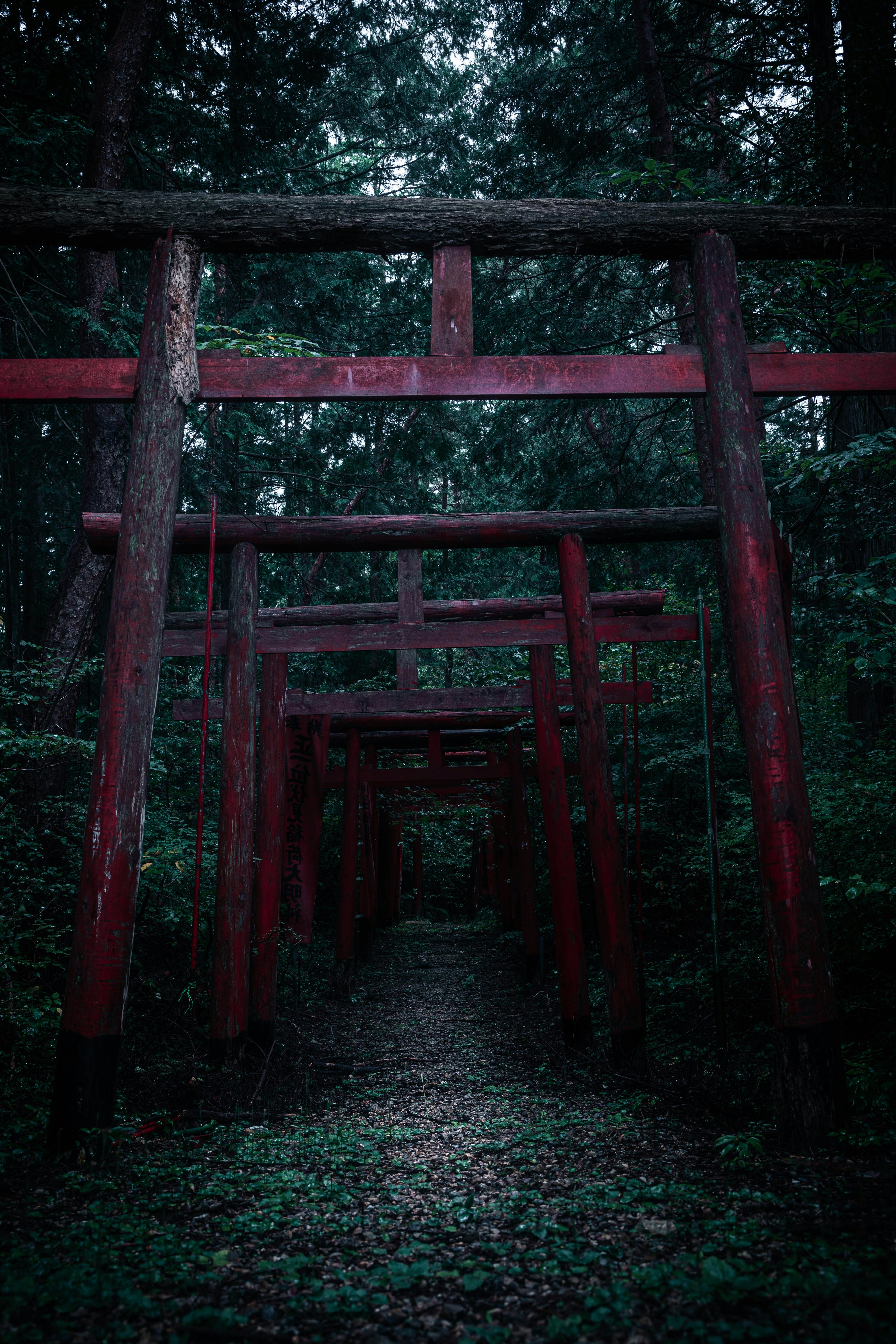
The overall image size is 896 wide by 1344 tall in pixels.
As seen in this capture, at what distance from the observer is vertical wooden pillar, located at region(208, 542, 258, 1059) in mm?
6445

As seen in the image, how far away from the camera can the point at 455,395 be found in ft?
16.1

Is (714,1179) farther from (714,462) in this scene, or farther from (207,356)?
(207,356)

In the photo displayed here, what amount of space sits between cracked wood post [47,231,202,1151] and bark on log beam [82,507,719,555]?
2.23 metres

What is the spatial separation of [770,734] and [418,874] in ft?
78.7

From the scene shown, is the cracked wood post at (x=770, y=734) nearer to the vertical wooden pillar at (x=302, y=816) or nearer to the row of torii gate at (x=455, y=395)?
the row of torii gate at (x=455, y=395)

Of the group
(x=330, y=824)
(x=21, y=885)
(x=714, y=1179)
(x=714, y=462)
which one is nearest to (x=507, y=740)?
(x=330, y=824)

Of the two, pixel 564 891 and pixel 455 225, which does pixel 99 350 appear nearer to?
pixel 455 225

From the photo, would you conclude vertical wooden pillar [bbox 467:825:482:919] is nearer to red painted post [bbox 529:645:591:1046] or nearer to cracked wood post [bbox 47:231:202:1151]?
red painted post [bbox 529:645:591:1046]

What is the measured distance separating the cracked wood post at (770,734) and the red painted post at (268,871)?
170 inches

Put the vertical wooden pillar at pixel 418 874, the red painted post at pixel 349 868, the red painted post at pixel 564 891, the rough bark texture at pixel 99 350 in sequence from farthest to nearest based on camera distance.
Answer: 1. the vertical wooden pillar at pixel 418 874
2. the red painted post at pixel 349 868
3. the rough bark texture at pixel 99 350
4. the red painted post at pixel 564 891

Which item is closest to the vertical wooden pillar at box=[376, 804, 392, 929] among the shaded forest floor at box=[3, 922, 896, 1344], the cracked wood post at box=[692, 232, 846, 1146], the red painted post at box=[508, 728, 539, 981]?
the red painted post at box=[508, 728, 539, 981]

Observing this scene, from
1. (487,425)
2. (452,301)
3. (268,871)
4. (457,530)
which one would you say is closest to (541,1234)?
(268,871)

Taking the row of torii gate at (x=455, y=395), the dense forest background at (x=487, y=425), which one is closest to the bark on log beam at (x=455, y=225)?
the row of torii gate at (x=455, y=395)

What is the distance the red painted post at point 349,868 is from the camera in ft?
38.3
